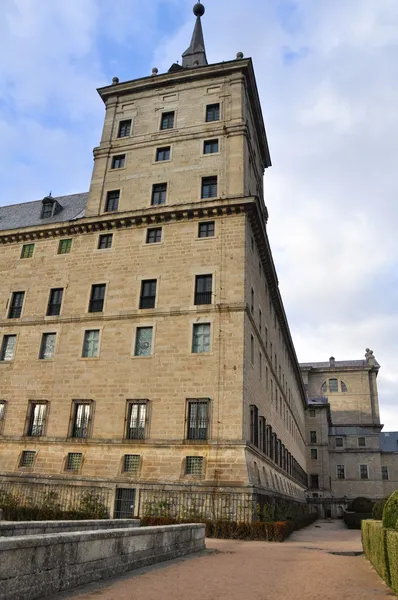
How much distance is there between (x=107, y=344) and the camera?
2677cm

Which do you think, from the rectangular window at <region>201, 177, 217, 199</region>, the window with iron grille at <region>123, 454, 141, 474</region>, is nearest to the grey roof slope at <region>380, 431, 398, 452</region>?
the rectangular window at <region>201, 177, 217, 199</region>

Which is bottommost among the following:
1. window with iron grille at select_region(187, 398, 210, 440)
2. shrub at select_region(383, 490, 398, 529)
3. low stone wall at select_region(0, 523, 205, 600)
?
low stone wall at select_region(0, 523, 205, 600)

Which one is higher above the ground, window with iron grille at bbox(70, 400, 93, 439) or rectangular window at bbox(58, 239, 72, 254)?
rectangular window at bbox(58, 239, 72, 254)

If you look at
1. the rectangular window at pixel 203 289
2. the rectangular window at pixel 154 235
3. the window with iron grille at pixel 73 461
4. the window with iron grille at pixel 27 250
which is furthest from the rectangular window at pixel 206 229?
the window with iron grille at pixel 73 461

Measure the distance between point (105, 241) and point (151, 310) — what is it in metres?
6.49

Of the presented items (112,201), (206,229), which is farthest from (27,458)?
(112,201)

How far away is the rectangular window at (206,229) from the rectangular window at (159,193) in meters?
3.50

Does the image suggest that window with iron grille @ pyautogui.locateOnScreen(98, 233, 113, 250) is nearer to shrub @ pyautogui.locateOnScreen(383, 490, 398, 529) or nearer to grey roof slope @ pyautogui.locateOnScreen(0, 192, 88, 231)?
grey roof slope @ pyautogui.locateOnScreen(0, 192, 88, 231)

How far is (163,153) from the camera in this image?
104 feet

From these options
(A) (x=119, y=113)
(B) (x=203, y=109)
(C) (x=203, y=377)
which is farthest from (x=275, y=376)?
(A) (x=119, y=113)

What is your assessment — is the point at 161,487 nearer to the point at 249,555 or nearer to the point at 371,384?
the point at 249,555

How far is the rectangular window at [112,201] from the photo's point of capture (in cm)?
3117

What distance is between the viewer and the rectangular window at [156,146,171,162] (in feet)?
103

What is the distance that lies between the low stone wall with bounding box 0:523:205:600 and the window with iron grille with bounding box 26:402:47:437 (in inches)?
655
